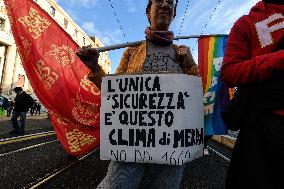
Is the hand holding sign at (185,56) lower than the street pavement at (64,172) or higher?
higher

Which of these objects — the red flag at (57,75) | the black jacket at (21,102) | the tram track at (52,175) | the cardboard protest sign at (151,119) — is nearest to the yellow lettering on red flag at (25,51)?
the red flag at (57,75)

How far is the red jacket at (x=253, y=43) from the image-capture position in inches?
52.0

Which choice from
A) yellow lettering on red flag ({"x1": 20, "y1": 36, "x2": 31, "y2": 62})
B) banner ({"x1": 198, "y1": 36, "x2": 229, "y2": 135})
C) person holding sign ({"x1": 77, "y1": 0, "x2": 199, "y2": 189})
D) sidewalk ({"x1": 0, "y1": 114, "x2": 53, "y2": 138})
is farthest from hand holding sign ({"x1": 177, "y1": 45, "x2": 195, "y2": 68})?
sidewalk ({"x1": 0, "y1": 114, "x2": 53, "y2": 138})

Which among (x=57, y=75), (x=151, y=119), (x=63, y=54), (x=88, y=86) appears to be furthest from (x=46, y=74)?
(x=151, y=119)

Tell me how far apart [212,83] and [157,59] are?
415cm

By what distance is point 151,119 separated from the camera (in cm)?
178

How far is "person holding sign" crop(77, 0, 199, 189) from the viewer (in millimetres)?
1812

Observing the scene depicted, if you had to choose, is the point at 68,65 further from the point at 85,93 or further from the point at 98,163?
the point at 98,163

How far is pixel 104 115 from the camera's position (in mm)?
1855

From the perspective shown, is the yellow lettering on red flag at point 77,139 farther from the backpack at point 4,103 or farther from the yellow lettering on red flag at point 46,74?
the backpack at point 4,103

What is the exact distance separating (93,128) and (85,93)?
1.62 feet

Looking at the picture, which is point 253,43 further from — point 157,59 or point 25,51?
point 25,51

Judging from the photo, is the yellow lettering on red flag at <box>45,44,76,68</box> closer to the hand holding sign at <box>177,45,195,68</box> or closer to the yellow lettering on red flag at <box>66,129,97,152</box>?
the yellow lettering on red flag at <box>66,129,97,152</box>

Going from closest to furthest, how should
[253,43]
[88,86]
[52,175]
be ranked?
[253,43] < [52,175] < [88,86]
